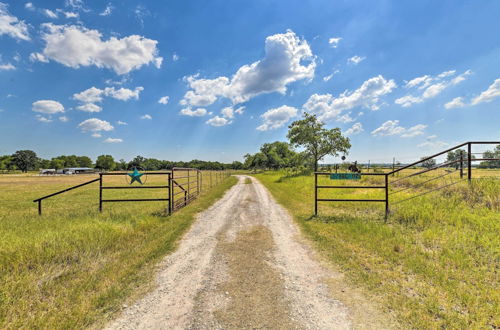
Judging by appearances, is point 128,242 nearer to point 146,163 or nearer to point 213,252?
point 213,252

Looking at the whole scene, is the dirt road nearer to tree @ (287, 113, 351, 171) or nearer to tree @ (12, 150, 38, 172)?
tree @ (287, 113, 351, 171)

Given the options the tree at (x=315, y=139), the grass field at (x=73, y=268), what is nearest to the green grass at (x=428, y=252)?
the grass field at (x=73, y=268)

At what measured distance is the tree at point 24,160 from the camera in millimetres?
115250

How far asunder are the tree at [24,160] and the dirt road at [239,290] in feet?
559

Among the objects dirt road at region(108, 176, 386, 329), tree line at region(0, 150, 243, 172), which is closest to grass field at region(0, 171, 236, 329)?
dirt road at region(108, 176, 386, 329)

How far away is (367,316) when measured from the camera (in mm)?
2598

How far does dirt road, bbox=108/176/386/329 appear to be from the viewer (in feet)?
8.25

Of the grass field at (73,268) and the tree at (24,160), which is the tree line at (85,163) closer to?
the tree at (24,160)

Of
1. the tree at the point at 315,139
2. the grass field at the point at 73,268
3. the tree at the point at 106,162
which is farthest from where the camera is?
the tree at the point at 106,162

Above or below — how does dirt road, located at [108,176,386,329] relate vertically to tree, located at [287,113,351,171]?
below

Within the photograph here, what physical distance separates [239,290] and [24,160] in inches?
6789

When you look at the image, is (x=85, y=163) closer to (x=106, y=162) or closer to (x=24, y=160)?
(x=106, y=162)

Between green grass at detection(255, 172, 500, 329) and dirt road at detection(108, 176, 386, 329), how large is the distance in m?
0.76

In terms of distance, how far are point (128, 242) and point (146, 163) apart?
6118 inches
